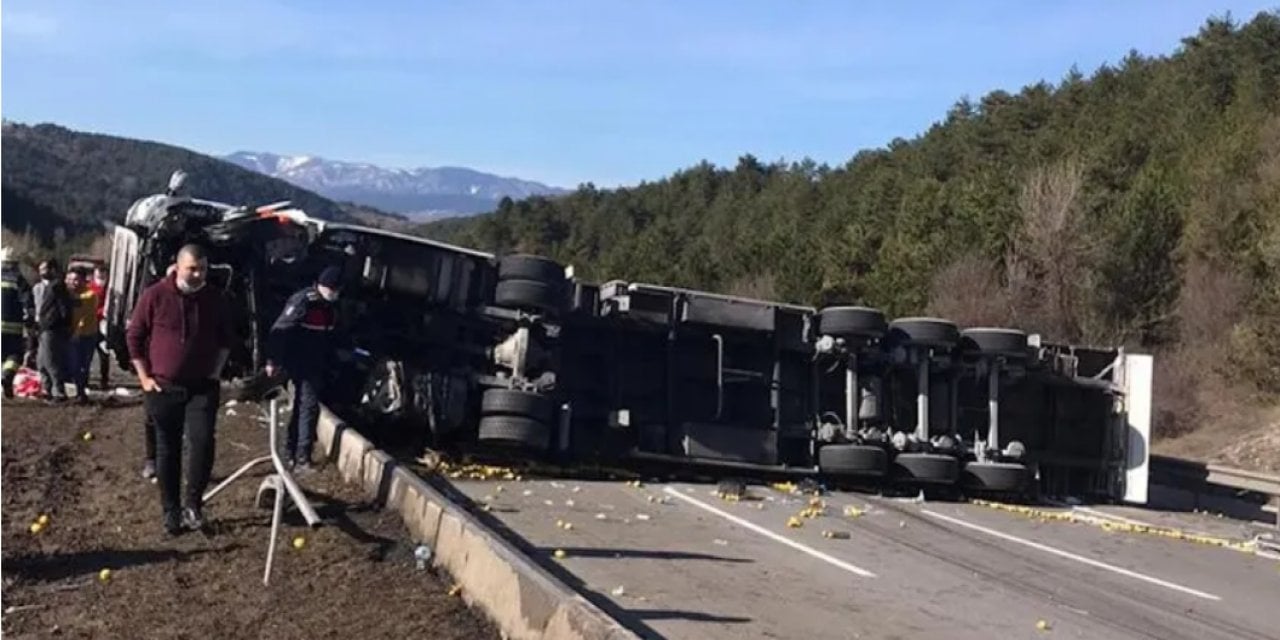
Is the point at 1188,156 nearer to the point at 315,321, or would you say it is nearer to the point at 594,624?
the point at 315,321

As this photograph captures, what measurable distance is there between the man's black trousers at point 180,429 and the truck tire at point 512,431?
514 centimetres

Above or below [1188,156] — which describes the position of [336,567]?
below

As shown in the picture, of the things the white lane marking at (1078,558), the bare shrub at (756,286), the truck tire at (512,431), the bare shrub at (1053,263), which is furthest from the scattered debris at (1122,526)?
the bare shrub at (756,286)

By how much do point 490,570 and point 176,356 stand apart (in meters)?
2.44

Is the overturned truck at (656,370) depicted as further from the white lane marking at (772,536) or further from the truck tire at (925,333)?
the white lane marking at (772,536)

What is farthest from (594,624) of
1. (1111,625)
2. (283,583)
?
(1111,625)

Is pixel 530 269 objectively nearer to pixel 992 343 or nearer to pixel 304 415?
pixel 304 415

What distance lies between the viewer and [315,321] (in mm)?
11125

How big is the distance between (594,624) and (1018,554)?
702cm

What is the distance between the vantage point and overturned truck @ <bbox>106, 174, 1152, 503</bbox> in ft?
45.7

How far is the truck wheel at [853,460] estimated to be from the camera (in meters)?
15.1

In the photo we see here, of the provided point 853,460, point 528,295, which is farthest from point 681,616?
point 853,460

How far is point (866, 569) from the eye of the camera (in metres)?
10.3

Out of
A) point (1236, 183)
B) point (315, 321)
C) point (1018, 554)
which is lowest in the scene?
point (1018, 554)
